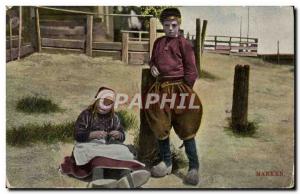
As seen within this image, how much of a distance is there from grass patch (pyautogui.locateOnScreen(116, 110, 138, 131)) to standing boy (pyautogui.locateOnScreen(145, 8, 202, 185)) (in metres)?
0.11

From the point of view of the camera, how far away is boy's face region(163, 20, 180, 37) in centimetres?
455

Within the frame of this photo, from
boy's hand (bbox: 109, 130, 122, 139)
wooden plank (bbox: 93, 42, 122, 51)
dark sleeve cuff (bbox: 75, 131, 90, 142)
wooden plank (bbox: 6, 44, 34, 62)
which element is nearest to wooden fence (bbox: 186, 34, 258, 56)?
wooden plank (bbox: 93, 42, 122, 51)

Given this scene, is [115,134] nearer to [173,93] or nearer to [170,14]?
[173,93]

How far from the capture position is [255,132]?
4688mm

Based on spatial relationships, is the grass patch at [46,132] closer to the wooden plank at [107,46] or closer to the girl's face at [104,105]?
the girl's face at [104,105]

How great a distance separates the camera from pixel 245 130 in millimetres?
4672

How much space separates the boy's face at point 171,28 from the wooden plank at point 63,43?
2.28 ft

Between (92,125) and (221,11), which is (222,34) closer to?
(221,11)

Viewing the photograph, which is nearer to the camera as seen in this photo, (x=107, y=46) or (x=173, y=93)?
(x=173, y=93)

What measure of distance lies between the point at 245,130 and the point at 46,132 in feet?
5.18

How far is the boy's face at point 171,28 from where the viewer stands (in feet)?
14.9

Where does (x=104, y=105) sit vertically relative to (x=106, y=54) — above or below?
below

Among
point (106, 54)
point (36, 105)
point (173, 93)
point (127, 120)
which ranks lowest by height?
point (127, 120)

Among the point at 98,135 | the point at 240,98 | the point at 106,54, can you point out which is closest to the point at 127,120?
the point at 98,135
